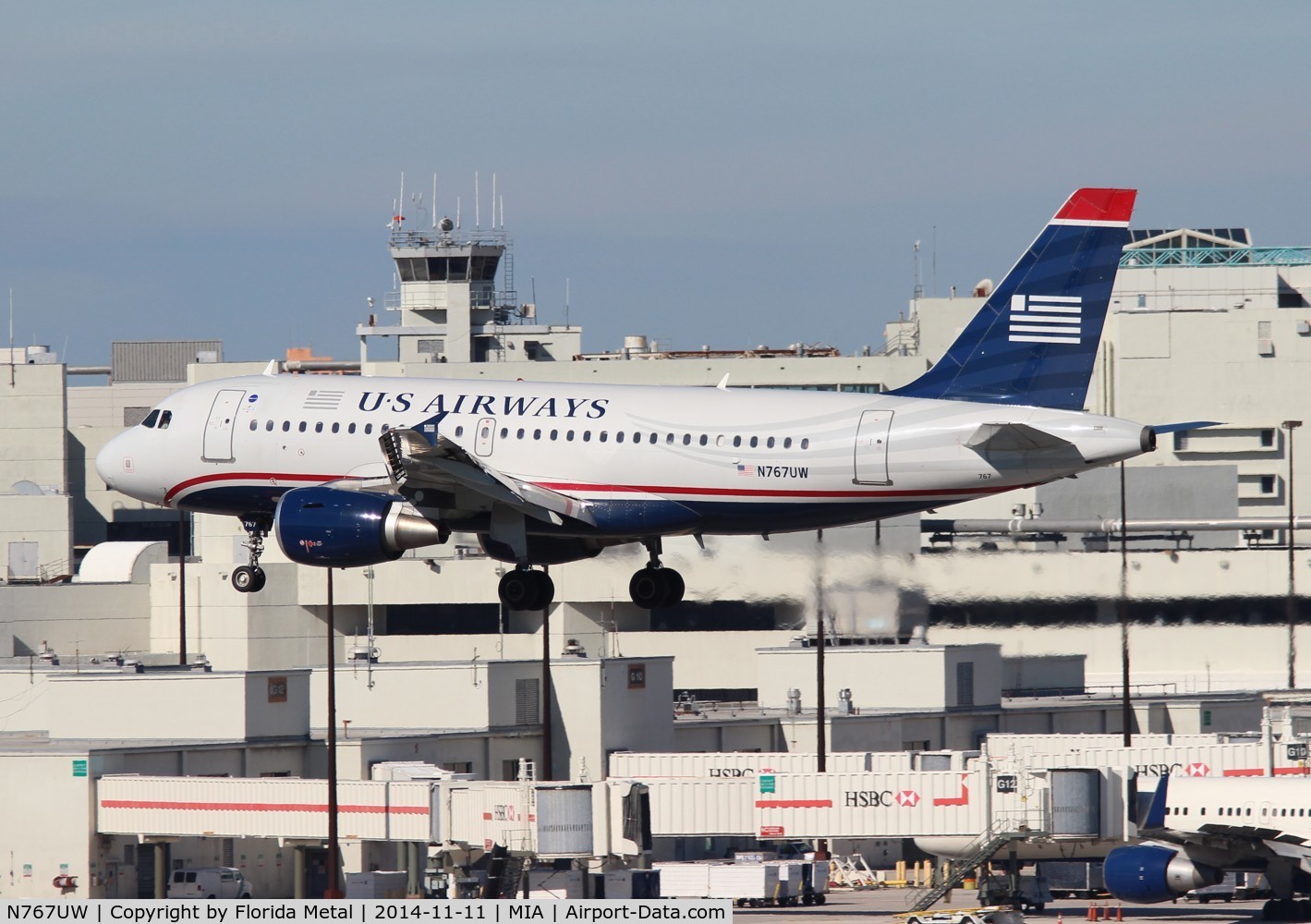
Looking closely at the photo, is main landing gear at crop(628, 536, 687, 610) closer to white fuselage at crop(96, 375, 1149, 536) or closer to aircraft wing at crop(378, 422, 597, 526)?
white fuselage at crop(96, 375, 1149, 536)

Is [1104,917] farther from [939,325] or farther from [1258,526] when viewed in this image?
[939,325]

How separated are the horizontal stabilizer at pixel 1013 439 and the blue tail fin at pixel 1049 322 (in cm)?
205

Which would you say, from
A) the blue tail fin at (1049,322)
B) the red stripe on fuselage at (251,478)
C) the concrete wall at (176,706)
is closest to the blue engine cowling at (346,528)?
the red stripe on fuselage at (251,478)

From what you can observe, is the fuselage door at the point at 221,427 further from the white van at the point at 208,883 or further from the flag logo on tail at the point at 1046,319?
the white van at the point at 208,883

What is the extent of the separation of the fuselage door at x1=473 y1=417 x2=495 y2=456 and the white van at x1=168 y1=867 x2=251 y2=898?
27.1 meters

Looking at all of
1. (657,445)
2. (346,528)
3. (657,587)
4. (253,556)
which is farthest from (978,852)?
(346,528)

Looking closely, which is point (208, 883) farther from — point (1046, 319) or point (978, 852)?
point (1046, 319)

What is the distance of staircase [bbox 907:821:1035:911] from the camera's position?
67250 millimetres

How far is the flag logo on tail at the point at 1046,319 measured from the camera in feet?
166

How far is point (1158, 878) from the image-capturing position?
60969mm

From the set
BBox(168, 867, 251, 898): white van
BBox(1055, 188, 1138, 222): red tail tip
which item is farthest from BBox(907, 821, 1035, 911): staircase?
BBox(1055, 188, 1138, 222): red tail tip

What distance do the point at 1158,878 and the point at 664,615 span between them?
5504 centimetres

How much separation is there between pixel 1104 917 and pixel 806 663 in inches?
1209

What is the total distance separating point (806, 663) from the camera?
311 ft
